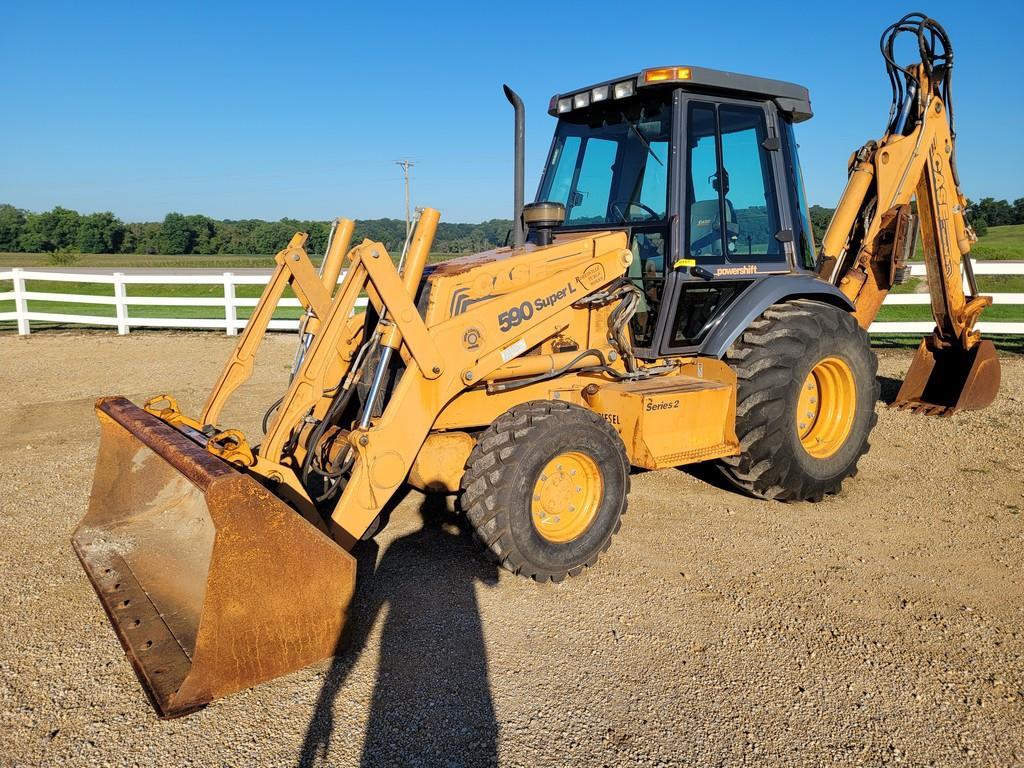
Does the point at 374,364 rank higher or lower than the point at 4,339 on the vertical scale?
higher

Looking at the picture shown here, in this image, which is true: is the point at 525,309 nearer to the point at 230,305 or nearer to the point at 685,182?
the point at 685,182

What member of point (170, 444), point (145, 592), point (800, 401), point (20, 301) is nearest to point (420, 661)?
point (145, 592)

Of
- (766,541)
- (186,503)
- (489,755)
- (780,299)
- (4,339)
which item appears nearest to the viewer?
(489,755)

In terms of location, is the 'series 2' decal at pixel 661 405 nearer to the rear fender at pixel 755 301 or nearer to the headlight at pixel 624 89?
the rear fender at pixel 755 301

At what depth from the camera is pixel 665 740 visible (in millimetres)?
2857

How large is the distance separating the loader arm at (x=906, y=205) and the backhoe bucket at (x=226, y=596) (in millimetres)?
4666

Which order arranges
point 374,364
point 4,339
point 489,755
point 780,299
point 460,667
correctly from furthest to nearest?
1. point 4,339
2. point 780,299
3. point 374,364
4. point 460,667
5. point 489,755

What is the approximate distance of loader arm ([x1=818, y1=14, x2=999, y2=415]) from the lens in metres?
6.13

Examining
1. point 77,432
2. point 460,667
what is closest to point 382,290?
point 460,667

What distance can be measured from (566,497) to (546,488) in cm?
17

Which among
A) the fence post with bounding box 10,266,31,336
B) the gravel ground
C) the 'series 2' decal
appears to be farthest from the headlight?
the fence post with bounding box 10,266,31,336

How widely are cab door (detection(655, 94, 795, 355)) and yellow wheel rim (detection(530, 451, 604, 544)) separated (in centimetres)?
118

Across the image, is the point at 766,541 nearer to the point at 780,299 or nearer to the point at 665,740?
the point at 780,299

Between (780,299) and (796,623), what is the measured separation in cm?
244
